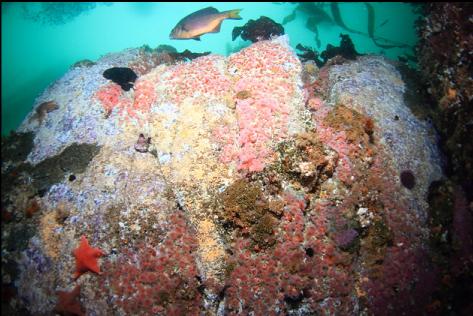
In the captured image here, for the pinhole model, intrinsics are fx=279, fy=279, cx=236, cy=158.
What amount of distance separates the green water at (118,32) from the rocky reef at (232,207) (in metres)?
17.5

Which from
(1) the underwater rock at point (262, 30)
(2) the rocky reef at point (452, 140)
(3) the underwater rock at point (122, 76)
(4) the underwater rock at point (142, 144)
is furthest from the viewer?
(1) the underwater rock at point (262, 30)

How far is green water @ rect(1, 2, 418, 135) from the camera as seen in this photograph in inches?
1042

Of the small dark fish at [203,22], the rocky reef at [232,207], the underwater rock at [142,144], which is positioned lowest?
the rocky reef at [232,207]

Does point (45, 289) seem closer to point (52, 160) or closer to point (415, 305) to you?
point (52, 160)

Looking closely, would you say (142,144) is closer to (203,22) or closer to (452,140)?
(203,22)

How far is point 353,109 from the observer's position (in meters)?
5.31

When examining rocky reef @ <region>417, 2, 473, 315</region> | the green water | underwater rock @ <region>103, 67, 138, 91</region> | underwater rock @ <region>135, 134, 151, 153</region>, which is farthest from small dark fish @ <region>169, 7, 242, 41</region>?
the green water

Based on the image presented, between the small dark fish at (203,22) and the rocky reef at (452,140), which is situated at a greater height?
the small dark fish at (203,22)

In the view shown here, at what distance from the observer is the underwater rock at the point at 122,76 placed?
241 inches

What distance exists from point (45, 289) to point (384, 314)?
5.25 m

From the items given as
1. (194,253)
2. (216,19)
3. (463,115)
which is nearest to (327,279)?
(194,253)

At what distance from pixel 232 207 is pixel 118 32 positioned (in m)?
44.0

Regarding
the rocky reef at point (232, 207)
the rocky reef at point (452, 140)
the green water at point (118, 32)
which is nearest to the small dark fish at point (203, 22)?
the rocky reef at point (232, 207)

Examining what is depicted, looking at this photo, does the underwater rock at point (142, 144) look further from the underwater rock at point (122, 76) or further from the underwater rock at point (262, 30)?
the underwater rock at point (262, 30)
